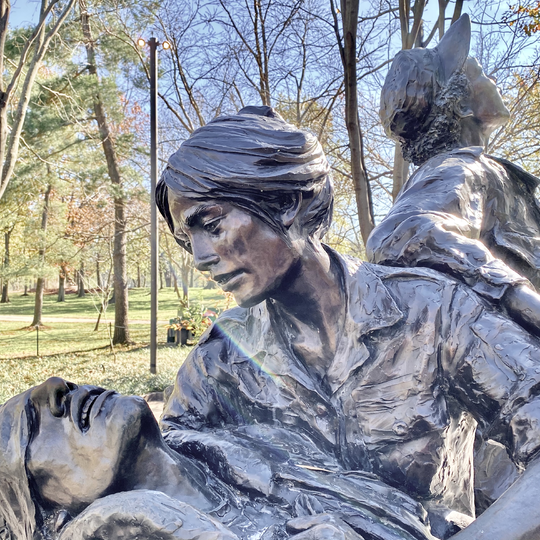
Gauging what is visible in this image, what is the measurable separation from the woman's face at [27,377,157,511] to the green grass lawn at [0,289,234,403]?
779 centimetres

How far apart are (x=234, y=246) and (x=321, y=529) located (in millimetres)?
678

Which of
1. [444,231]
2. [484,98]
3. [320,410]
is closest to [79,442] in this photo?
[320,410]

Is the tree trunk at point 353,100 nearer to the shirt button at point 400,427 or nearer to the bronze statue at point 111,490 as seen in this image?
the shirt button at point 400,427

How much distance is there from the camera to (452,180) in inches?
76.9

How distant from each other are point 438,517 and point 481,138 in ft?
6.02

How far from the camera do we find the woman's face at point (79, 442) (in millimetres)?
1064

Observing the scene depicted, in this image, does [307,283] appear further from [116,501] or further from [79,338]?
[79,338]

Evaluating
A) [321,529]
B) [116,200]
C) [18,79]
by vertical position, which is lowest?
[321,529]

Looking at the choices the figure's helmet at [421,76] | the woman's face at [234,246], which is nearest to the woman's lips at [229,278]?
the woman's face at [234,246]

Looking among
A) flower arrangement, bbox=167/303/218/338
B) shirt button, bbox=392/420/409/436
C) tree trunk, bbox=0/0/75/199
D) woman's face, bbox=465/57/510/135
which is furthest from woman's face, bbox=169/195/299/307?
flower arrangement, bbox=167/303/218/338

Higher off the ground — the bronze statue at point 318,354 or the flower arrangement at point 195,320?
the bronze statue at point 318,354

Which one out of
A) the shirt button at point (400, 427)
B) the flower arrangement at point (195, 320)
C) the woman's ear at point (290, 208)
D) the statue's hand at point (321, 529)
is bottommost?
the flower arrangement at point (195, 320)

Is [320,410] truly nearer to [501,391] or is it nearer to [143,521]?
[501,391]

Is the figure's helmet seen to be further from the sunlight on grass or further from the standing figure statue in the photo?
the sunlight on grass
